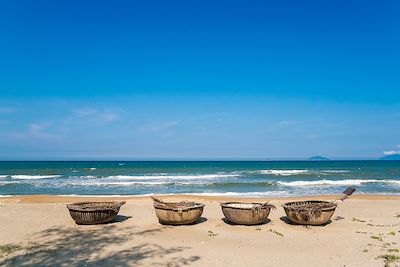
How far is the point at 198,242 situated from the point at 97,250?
100.0 inches

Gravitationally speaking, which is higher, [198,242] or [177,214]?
[177,214]

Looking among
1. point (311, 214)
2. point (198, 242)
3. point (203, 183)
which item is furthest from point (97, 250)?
point (203, 183)

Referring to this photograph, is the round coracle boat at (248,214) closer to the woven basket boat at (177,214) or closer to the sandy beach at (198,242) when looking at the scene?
the sandy beach at (198,242)

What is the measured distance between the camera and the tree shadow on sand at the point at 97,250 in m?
7.85

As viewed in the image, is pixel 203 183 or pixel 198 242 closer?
pixel 198 242

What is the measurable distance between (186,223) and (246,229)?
190 cm

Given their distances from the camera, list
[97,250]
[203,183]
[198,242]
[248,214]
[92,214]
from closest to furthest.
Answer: [97,250] < [198,242] < [248,214] < [92,214] < [203,183]

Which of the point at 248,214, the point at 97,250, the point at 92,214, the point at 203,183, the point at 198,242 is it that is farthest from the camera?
the point at 203,183

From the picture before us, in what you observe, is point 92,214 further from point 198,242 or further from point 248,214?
point 248,214

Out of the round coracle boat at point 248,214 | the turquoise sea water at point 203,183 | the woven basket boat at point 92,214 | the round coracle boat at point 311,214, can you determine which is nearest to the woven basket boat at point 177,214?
the round coracle boat at point 248,214

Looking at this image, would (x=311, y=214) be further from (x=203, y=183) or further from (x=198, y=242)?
(x=203, y=183)

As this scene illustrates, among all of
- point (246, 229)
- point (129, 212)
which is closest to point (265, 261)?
point (246, 229)

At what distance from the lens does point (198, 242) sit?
9586 mm

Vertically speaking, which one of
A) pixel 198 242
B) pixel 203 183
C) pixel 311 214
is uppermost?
pixel 311 214
